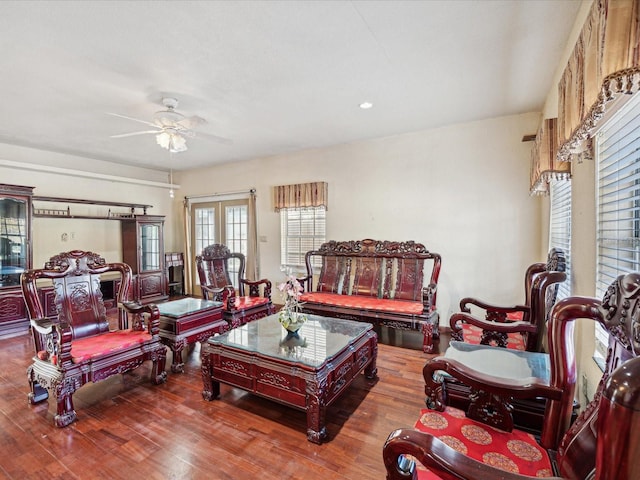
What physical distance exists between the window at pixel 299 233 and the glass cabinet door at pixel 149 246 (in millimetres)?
2678

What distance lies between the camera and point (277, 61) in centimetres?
250

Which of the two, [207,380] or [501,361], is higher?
[501,361]

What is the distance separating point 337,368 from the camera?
2.22 meters

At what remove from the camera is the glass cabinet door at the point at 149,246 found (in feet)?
19.4

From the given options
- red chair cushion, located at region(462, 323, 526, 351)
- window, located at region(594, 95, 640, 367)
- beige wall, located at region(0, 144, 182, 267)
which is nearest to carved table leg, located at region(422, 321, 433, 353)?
red chair cushion, located at region(462, 323, 526, 351)

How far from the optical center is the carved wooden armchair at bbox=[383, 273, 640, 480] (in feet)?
1.80

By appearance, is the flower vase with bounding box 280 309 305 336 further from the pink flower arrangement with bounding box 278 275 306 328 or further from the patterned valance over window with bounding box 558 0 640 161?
the patterned valance over window with bounding box 558 0 640 161

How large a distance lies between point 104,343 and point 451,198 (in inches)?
167

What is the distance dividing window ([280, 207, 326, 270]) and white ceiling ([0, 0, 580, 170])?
5.34ft

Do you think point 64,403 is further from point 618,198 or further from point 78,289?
point 618,198

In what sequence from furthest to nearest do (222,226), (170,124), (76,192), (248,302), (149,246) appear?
(222,226)
(149,246)
(76,192)
(248,302)
(170,124)

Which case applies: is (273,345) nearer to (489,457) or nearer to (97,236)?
(489,457)

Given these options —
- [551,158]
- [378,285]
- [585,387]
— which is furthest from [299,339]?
[551,158]

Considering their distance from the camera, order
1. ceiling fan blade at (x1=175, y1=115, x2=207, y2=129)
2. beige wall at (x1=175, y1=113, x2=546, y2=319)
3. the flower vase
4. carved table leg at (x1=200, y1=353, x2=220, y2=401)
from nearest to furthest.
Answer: carved table leg at (x1=200, y1=353, x2=220, y2=401) < the flower vase < ceiling fan blade at (x1=175, y1=115, x2=207, y2=129) < beige wall at (x1=175, y1=113, x2=546, y2=319)
